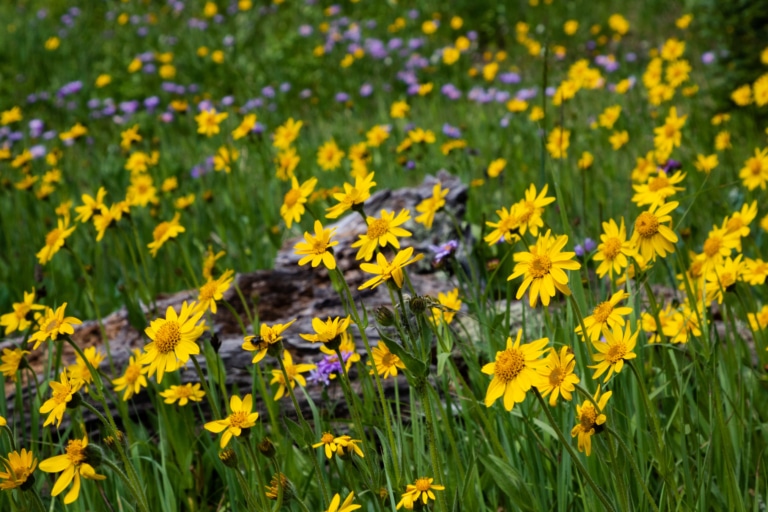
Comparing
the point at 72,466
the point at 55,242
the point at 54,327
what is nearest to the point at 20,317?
the point at 55,242

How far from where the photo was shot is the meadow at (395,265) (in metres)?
1.26

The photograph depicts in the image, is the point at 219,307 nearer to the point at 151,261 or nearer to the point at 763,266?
the point at 151,261

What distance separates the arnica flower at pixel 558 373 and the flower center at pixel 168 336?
0.60m

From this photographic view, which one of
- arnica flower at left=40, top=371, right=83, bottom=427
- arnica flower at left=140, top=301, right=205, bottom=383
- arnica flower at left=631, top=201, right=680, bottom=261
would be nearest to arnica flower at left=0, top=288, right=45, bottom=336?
arnica flower at left=40, top=371, right=83, bottom=427

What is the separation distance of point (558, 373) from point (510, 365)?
80mm

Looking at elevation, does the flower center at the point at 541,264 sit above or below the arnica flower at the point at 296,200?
below

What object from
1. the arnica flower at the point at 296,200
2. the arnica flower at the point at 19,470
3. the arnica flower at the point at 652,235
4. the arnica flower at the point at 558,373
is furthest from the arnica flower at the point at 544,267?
the arnica flower at the point at 19,470

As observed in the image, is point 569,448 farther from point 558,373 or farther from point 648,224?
point 648,224

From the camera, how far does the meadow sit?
1263 millimetres

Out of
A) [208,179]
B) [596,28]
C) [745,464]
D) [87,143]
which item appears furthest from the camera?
[596,28]

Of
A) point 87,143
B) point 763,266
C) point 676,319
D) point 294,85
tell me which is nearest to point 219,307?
point 676,319

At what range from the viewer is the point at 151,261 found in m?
3.34

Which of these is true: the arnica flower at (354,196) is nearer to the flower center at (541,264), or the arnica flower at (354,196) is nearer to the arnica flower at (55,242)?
the flower center at (541,264)

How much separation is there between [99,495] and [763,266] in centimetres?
162
